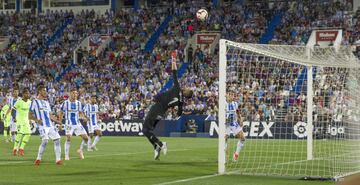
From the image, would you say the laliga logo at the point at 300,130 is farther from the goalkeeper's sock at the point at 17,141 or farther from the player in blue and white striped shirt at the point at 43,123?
the player in blue and white striped shirt at the point at 43,123

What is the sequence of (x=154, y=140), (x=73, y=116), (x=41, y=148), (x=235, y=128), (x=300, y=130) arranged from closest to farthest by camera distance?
(x=41, y=148)
(x=154, y=140)
(x=235, y=128)
(x=73, y=116)
(x=300, y=130)

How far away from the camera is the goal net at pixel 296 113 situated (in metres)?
17.7

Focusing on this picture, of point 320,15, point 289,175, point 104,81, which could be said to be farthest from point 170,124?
point 289,175

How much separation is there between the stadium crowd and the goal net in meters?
8.14

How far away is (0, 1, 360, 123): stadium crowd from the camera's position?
47156 mm

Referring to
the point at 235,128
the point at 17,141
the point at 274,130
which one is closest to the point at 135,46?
the point at 274,130

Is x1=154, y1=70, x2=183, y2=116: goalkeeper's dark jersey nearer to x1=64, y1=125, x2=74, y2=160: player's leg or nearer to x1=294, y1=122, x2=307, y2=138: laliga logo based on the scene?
x1=64, y1=125, x2=74, y2=160: player's leg

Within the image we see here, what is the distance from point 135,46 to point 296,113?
24.5 metres

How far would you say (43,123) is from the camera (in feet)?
63.3

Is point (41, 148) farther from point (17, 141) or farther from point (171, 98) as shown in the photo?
point (17, 141)

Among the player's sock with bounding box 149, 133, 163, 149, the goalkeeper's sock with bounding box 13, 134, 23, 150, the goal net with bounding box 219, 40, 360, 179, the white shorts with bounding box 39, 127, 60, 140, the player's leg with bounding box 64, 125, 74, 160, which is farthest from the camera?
the goalkeeper's sock with bounding box 13, 134, 23, 150

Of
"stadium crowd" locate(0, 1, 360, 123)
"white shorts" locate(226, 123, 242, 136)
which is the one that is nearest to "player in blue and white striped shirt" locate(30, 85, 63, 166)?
"white shorts" locate(226, 123, 242, 136)

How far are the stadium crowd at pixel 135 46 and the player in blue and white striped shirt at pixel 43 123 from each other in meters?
22.0

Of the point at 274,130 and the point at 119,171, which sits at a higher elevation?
the point at 119,171
